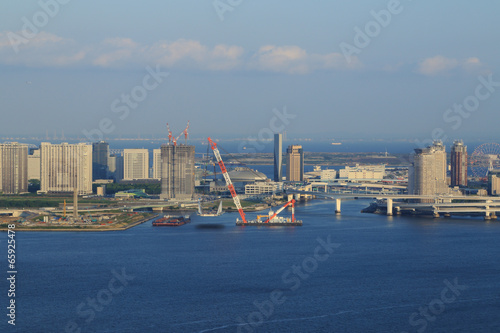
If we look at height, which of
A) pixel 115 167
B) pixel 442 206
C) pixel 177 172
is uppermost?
pixel 115 167

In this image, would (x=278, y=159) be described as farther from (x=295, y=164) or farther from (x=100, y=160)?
(x=100, y=160)

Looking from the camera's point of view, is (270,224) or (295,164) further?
(295,164)

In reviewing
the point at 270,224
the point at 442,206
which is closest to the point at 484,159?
the point at 442,206

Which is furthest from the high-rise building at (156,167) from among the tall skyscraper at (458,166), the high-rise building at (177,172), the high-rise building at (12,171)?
the tall skyscraper at (458,166)

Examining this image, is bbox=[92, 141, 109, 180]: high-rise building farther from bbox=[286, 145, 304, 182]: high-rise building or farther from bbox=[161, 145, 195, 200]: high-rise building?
bbox=[161, 145, 195, 200]: high-rise building

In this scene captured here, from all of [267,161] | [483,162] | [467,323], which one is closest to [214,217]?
[467,323]

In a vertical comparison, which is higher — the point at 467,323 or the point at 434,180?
the point at 434,180

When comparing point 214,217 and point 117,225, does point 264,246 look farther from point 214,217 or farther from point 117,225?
point 214,217
